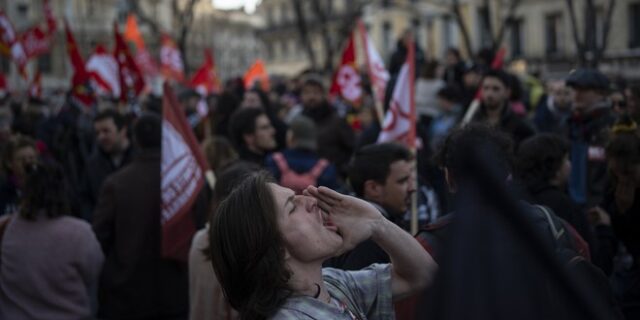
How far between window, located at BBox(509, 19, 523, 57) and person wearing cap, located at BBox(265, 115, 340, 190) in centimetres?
3497

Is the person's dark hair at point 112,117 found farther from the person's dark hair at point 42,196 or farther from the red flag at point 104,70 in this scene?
the red flag at point 104,70

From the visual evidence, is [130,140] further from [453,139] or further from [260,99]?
[453,139]

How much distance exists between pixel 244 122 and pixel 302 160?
670mm

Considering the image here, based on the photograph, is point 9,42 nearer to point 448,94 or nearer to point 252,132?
point 448,94

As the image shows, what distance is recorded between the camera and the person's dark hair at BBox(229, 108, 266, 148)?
267 inches

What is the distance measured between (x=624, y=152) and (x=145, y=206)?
2964 millimetres

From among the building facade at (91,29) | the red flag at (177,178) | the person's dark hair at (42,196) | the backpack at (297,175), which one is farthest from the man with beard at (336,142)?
the building facade at (91,29)

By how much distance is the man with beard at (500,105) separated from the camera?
686cm

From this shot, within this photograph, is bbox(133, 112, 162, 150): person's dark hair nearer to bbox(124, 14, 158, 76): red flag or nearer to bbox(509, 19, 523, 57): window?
bbox(124, 14, 158, 76): red flag

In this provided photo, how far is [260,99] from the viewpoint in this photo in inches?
375

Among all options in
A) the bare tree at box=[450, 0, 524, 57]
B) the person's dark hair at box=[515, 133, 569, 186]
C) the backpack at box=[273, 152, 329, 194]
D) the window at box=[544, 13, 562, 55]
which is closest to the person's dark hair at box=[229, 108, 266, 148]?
the backpack at box=[273, 152, 329, 194]

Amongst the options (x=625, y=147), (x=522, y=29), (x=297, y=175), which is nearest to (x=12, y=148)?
(x=297, y=175)

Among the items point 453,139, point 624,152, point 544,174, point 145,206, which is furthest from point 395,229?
point 145,206

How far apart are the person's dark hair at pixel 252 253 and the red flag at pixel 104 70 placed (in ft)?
38.5
